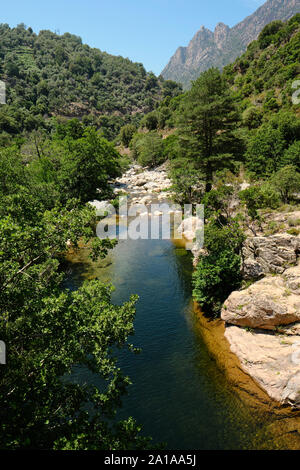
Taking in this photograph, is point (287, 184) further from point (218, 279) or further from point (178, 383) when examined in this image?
point (178, 383)

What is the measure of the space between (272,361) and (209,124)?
89.0 ft

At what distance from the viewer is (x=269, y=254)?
1552cm

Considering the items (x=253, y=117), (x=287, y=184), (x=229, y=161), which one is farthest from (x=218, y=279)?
(x=253, y=117)

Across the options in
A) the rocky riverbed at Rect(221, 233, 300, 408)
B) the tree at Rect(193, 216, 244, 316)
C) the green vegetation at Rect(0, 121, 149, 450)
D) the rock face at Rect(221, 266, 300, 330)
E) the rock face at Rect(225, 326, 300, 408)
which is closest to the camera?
the green vegetation at Rect(0, 121, 149, 450)

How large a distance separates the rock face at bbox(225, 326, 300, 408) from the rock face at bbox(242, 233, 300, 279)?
13.3 ft

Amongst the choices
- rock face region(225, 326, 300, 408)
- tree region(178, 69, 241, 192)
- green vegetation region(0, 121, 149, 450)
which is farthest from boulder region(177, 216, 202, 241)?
green vegetation region(0, 121, 149, 450)

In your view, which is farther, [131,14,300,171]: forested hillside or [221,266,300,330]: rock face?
[131,14,300,171]: forested hillside

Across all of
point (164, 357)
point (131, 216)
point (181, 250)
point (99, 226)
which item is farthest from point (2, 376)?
point (131, 216)

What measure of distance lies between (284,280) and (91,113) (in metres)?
176

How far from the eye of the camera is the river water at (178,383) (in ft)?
31.3

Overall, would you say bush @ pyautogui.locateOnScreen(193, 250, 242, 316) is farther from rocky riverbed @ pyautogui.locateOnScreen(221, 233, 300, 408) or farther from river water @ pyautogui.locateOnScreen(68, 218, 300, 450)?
river water @ pyautogui.locateOnScreen(68, 218, 300, 450)

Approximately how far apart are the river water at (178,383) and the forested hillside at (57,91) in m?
108

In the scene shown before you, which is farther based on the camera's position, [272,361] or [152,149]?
[152,149]

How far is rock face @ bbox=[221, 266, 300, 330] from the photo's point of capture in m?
12.5
